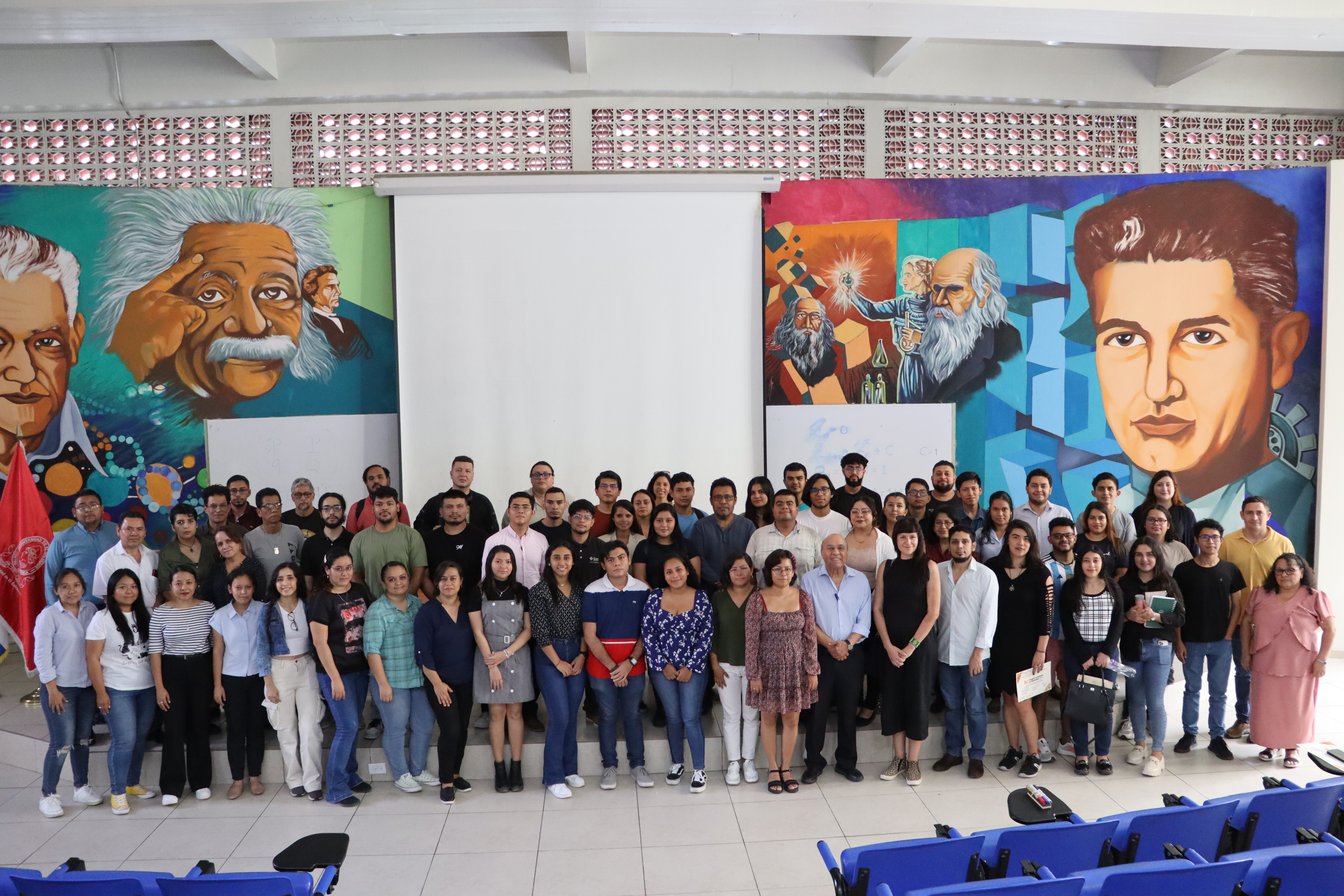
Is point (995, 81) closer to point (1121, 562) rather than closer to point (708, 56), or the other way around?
point (708, 56)

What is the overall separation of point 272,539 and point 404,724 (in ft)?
→ 4.85

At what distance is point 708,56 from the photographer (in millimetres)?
7707

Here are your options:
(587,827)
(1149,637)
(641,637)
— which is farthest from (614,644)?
(1149,637)

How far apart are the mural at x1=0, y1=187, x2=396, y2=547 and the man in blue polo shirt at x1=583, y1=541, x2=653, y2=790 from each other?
3.46 metres

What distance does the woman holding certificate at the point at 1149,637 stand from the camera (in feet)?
16.7

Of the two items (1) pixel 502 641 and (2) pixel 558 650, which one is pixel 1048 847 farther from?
(1) pixel 502 641

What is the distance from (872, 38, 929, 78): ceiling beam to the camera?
7.13 meters

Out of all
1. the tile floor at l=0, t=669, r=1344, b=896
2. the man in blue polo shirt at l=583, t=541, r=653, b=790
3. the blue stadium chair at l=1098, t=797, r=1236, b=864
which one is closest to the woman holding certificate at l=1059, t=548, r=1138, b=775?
the tile floor at l=0, t=669, r=1344, b=896

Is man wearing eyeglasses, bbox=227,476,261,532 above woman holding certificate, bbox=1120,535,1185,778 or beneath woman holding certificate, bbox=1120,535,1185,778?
above

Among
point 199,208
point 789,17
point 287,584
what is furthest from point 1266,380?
point 199,208

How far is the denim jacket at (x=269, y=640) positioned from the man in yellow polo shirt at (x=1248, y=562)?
18.6 feet

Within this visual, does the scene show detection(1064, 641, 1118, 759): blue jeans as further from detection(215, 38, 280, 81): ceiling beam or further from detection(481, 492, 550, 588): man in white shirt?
detection(215, 38, 280, 81): ceiling beam

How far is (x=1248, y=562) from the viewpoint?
5.62 m

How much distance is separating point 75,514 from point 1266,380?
9.51 metres
